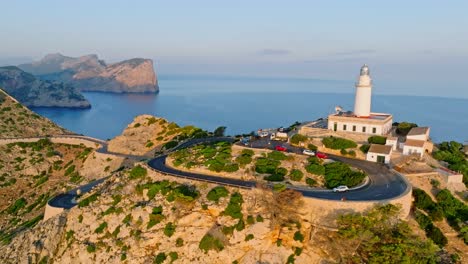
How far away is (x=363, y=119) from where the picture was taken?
45969 mm

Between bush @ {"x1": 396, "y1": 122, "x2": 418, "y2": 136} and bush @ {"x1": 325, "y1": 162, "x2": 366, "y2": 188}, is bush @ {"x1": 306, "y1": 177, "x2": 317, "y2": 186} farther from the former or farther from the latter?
bush @ {"x1": 396, "y1": 122, "x2": 418, "y2": 136}

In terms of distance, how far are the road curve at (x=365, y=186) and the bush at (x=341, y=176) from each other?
3.37 feet

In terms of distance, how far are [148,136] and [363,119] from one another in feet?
112

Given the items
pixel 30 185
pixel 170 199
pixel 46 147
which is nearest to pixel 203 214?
pixel 170 199

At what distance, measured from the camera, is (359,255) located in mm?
25984

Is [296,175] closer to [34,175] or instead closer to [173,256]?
[173,256]

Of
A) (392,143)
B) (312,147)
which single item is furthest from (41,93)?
(392,143)

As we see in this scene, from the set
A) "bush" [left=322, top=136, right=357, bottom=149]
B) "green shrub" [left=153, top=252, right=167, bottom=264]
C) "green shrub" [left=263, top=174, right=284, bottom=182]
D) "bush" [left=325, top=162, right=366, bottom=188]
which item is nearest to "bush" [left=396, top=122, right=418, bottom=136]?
"bush" [left=322, top=136, right=357, bottom=149]

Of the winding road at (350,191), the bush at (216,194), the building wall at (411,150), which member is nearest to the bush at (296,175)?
the winding road at (350,191)

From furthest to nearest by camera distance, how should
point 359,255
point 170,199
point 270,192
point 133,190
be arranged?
point 133,190 → point 170,199 → point 270,192 → point 359,255

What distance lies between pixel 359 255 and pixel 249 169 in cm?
1398

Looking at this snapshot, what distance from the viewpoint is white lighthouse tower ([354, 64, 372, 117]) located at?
47875 millimetres

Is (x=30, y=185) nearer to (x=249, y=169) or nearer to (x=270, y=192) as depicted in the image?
(x=249, y=169)

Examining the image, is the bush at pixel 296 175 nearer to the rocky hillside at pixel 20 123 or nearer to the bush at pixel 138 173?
the bush at pixel 138 173
